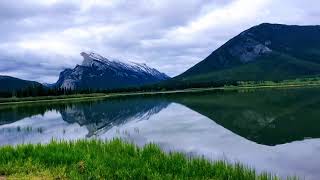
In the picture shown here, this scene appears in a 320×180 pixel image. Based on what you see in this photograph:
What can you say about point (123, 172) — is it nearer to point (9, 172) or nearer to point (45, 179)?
point (45, 179)

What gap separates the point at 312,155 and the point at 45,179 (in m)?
20.3

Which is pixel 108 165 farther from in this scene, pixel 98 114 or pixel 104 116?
pixel 98 114

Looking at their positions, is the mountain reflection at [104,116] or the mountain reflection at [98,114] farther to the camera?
the mountain reflection at [98,114]

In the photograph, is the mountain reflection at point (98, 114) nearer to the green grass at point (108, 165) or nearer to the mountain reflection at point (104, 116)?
the mountain reflection at point (104, 116)

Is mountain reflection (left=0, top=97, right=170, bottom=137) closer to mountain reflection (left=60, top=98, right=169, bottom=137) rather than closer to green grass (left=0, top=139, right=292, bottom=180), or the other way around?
mountain reflection (left=60, top=98, right=169, bottom=137)

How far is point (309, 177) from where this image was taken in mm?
24781

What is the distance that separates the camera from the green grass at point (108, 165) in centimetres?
2092

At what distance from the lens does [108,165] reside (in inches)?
909

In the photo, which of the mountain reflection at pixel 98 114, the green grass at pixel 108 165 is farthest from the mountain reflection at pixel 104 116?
the green grass at pixel 108 165

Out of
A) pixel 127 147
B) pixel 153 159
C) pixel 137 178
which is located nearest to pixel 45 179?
pixel 137 178

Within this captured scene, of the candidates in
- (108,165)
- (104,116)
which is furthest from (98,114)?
(108,165)

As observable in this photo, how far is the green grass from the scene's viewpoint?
20916 mm

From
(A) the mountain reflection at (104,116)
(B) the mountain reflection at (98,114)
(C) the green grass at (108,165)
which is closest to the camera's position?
(C) the green grass at (108,165)

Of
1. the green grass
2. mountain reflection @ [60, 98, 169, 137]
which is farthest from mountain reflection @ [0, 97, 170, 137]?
the green grass
